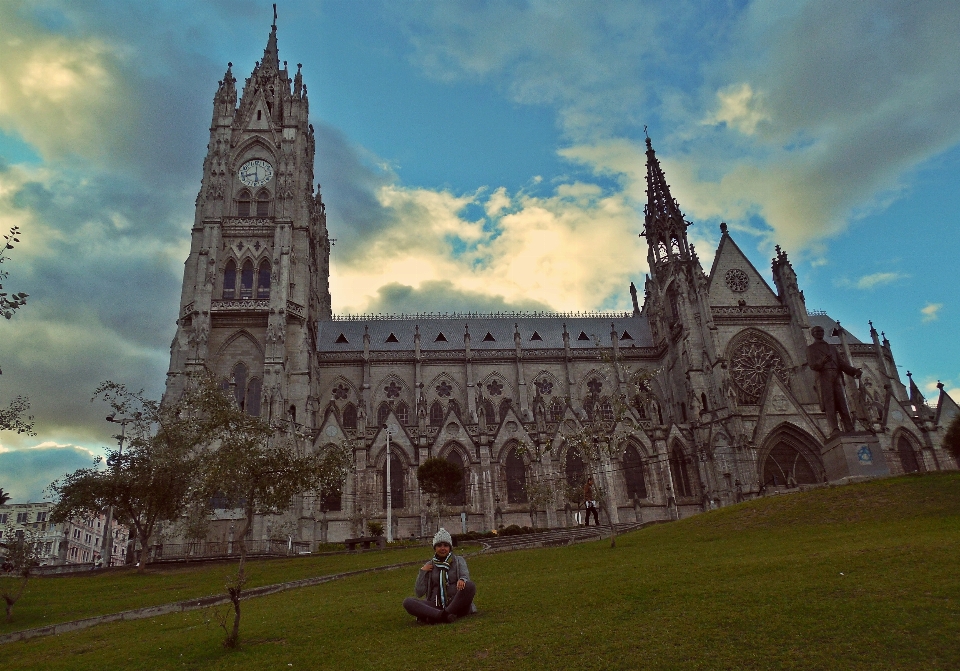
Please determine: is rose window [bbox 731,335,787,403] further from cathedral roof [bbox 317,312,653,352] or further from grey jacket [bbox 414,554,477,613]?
grey jacket [bbox 414,554,477,613]

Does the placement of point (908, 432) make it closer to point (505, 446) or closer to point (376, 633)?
point (505, 446)

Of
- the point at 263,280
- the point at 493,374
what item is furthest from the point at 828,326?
the point at 263,280

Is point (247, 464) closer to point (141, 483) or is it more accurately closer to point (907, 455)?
point (141, 483)

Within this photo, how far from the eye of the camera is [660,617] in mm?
10102

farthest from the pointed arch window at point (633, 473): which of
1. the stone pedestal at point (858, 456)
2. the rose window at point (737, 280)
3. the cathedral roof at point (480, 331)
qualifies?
the stone pedestal at point (858, 456)

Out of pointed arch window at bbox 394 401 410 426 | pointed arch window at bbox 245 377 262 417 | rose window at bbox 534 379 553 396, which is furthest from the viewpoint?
rose window at bbox 534 379 553 396

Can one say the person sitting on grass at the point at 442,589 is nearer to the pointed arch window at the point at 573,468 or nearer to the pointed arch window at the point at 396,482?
the pointed arch window at the point at 396,482

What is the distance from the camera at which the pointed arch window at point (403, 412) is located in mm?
54581

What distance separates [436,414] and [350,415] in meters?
7.57

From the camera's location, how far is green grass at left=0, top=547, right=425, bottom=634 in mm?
18703

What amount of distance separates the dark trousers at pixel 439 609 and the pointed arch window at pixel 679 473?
134 ft

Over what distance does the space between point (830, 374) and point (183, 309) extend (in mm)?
44431

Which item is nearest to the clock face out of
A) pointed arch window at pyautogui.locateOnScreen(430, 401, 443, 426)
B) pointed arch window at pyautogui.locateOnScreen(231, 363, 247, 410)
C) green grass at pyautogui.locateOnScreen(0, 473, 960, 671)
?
pointed arch window at pyautogui.locateOnScreen(231, 363, 247, 410)

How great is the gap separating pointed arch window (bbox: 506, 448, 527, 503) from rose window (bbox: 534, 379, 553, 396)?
10.1 m
